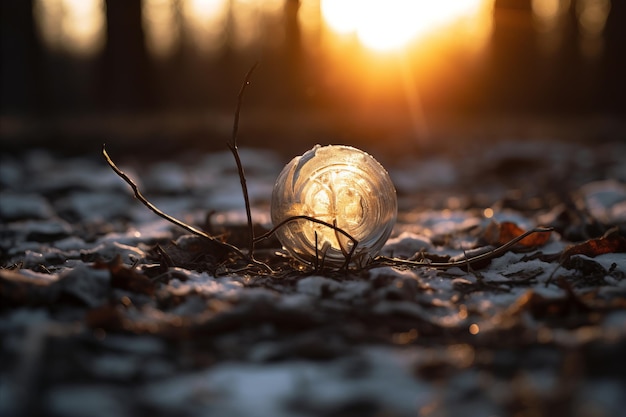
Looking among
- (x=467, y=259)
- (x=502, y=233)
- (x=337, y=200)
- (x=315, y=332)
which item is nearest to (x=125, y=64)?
(x=502, y=233)

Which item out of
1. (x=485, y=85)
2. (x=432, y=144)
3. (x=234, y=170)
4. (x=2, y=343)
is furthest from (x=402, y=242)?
(x=485, y=85)

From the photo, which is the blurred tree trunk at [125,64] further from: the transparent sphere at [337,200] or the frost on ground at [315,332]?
the transparent sphere at [337,200]

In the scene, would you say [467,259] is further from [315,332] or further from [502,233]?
[315,332]

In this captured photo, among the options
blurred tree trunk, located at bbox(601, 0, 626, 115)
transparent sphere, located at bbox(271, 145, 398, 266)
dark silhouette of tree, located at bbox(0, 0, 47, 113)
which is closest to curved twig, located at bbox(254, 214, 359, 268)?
transparent sphere, located at bbox(271, 145, 398, 266)

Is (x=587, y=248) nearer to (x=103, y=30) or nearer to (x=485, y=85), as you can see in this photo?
(x=103, y=30)

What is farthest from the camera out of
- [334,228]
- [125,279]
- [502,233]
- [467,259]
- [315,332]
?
[502,233]

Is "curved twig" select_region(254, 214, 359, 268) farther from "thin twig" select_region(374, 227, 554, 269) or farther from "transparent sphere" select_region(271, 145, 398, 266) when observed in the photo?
"thin twig" select_region(374, 227, 554, 269)

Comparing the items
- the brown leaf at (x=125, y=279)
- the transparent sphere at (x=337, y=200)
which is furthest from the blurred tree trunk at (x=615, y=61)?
the brown leaf at (x=125, y=279)
